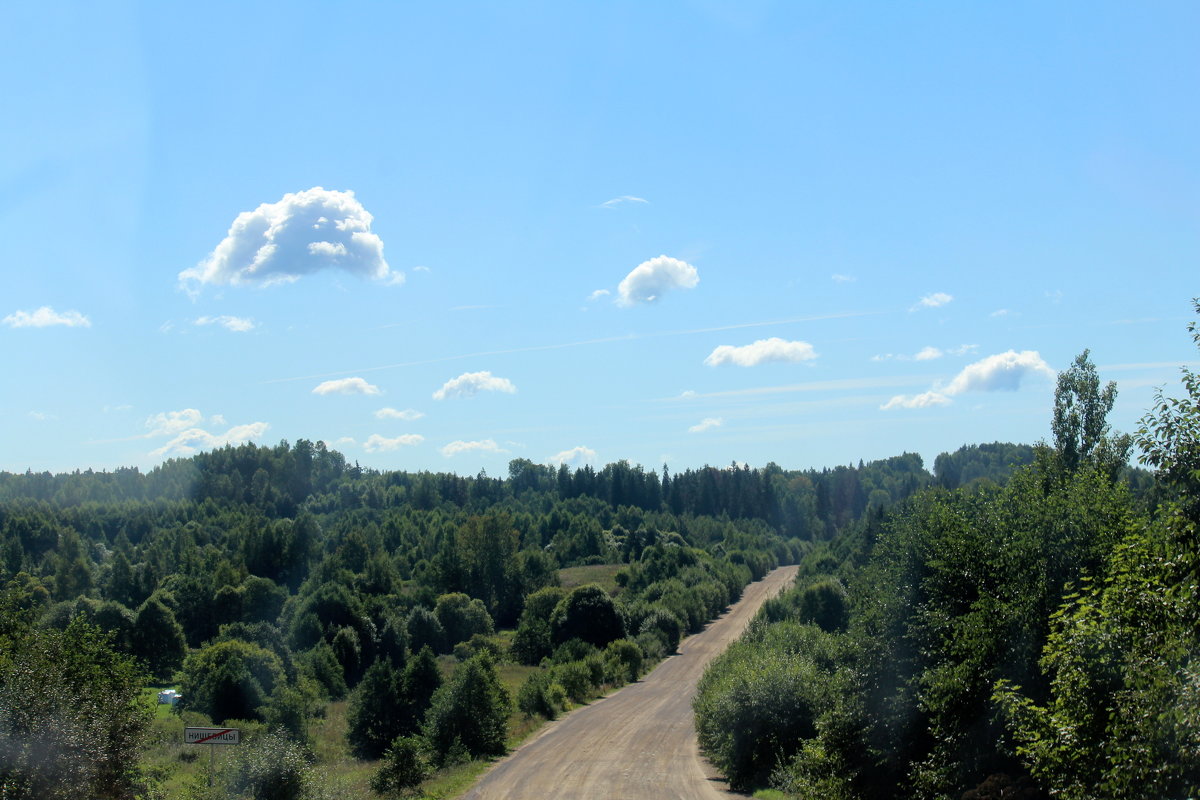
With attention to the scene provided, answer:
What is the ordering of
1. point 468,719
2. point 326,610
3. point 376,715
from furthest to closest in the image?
point 326,610 → point 376,715 → point 468,719

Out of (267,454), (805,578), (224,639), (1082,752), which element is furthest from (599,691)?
(267,454)

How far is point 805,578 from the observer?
9106 centimetres

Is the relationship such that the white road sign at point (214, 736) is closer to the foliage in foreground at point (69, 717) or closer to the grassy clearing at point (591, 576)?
the foliage in foreground at point (69, 717)

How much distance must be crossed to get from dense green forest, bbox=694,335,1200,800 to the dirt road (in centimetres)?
188

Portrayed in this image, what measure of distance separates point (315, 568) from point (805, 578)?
55.6m

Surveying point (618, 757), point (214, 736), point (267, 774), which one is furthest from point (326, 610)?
point (214, 736)

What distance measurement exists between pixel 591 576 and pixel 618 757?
80964 millimetres

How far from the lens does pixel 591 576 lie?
118 meters

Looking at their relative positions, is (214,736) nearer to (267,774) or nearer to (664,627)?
(267,774)

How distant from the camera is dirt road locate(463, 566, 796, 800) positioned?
100ft

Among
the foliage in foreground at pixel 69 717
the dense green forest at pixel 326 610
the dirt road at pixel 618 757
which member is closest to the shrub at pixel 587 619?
the dense green forest at pixel 326 610

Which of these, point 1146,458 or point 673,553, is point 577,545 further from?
point 1146,458

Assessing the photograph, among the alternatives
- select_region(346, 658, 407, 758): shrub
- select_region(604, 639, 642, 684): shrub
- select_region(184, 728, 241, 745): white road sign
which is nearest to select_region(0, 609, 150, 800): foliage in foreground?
select_region(184, 728, 241, 745): white road sign

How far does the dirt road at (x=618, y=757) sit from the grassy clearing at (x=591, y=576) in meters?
45.9
